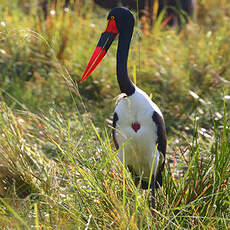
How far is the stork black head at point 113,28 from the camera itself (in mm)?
2934

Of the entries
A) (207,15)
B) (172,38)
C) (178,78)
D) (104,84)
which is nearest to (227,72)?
(178,78)

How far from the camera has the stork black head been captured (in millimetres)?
2934

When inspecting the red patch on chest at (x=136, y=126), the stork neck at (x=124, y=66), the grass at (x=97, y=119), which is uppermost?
the stork neck at (x=124, y=66)

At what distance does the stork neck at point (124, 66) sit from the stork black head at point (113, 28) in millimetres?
34

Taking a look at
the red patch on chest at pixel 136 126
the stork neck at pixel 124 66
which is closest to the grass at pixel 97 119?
the stork neck at pixel 124 66

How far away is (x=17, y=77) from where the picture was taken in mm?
4992

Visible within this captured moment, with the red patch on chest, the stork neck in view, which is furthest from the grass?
the red patch on chest

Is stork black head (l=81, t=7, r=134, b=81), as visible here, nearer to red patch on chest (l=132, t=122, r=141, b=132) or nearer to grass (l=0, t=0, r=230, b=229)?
grass (l=0, t=0, r=230, b=229)

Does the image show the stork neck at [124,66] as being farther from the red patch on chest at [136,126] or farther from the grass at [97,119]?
the red patch on chest at [136,126]

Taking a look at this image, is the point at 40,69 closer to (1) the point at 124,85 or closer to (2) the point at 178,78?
(2) the point at 178,78

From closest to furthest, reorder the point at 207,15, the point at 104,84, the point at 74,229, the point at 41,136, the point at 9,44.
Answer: the point at 74,229 < the point at 41,136 < the point at 104,84 < the point at 9,44 < the point at 207,15

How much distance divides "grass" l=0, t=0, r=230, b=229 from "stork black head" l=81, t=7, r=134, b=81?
0.26ft

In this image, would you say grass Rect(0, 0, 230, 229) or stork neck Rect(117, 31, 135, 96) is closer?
grass Rect(0, 0, 230, 229)

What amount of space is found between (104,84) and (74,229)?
279cm
